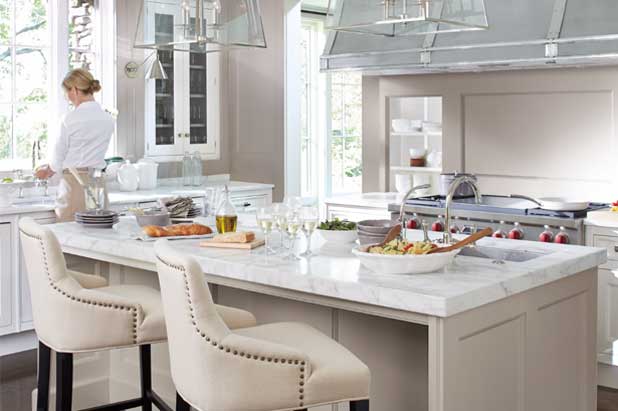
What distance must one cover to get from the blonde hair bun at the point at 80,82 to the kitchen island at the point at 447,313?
6.90 ft

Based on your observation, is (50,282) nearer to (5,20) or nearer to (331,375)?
(331,375)

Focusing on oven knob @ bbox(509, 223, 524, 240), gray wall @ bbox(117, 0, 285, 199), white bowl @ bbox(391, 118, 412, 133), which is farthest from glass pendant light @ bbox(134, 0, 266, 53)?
gray wall @ bbox(117, 0, 285, 199)

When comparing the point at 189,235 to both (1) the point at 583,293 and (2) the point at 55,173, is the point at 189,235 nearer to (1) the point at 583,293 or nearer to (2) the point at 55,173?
(1) the point at 583,293

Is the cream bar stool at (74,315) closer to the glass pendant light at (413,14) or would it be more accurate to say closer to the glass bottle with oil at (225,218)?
the glass bottle with oil at (225,218)

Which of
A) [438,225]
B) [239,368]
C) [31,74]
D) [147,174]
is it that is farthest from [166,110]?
[239,368]

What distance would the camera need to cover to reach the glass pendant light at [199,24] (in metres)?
3.99

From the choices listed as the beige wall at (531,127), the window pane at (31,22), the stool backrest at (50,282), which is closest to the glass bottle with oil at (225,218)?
the stool backrest at (50,282)

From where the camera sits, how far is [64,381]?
321 centimetres

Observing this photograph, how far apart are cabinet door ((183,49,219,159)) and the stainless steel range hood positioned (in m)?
1.40

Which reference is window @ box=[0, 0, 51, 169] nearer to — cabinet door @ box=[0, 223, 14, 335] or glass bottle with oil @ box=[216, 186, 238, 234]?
cabinet door @ box=[0, 223, 14, 335]

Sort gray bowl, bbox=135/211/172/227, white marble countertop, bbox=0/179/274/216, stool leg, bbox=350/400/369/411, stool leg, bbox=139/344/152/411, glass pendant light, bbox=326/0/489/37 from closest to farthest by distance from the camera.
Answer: stool leg, bbox=350/400/369/411, glass pendant light, bbox=326/0/489/37, stool leg, bbox=139/344/152/411, gray bowl, bbox=135/211/172/227, white marble countertop, bbox=0/179/274/216

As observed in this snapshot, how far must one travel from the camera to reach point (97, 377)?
4223 mm

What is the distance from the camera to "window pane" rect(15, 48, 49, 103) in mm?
6250

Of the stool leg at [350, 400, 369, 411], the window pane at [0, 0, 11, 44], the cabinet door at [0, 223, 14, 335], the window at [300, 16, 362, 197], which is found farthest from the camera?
the window at [300, 16, 362, 197]
